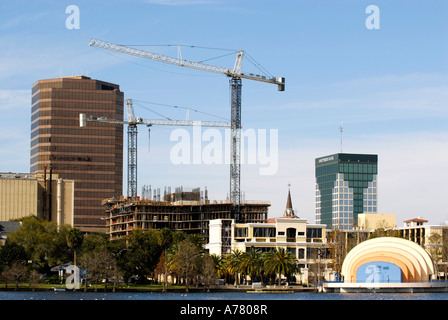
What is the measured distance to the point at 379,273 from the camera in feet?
452

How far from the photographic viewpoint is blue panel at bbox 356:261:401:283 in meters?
137

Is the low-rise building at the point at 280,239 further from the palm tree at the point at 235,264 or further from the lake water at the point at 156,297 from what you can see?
the lake water at the point at 156,297

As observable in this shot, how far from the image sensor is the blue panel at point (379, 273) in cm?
13662

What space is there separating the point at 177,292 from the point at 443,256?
68.4m

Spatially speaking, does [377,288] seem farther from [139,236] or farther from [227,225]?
[227,225]

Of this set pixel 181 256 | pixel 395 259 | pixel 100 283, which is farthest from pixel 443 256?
pixel 100 283

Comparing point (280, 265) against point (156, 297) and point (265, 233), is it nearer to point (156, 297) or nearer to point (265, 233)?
point (265, 233)

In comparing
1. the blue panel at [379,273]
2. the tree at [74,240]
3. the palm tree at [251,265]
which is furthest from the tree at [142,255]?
the blue panel at [379,273]

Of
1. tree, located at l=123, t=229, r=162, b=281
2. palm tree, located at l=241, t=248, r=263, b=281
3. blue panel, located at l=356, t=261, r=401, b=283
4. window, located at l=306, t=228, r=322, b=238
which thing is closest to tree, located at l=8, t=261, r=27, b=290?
tree, located at l=123, t=229, r=162, b=281

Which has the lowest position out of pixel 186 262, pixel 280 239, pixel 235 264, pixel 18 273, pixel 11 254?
pixel 18 273

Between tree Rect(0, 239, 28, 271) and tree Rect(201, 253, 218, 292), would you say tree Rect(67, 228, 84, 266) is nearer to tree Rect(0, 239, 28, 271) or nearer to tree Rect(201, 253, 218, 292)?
tree Rect(0, 239, 28, 271)
